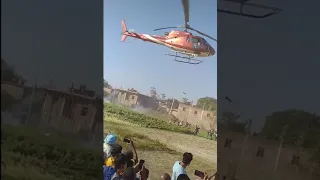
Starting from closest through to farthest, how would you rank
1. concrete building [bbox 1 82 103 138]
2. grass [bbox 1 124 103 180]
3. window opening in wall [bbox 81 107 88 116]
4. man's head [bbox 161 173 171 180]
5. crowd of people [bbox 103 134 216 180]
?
grass [bbox 1 124 103 180] → concrete building [bbox 1 82 103 138] → window opening in wall [bbox 81 107 88 116] → crowd of people [bbox 103 134 216 180] → man's head [bbox 161 173 171 180]

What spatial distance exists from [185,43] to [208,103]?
789 mm

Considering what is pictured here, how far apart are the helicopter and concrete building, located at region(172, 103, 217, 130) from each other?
507 mm

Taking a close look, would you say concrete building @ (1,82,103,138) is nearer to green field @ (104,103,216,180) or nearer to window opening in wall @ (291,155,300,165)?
green field @ (104,103,216,180)

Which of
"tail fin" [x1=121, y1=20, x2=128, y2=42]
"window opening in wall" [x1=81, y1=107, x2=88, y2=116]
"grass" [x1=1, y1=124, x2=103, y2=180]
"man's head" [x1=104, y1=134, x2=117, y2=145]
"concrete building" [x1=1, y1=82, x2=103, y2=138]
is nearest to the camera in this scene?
"grass" [x1=1, y1=124, x2=103, y2=180]

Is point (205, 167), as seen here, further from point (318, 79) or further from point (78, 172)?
point (78, 172)

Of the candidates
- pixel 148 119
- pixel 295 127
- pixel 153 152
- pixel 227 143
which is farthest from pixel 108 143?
pixel 295 127

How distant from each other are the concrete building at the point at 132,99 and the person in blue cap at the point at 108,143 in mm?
527

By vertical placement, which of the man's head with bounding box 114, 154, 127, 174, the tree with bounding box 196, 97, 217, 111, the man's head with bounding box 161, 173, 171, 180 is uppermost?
the tree with bounding box 196, 97, 217, 111

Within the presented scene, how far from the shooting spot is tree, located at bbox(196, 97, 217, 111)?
15.8ft

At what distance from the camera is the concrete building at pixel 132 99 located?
14.8ft

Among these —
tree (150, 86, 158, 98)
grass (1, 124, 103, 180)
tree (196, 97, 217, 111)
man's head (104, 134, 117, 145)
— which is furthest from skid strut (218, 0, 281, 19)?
grass (1, 124, 103, 180)

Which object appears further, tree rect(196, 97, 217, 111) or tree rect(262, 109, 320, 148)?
tree rect(196, 97, 217, 111)

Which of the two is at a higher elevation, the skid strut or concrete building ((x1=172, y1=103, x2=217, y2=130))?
the skid strut

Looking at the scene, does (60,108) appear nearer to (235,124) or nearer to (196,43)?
(235,124)
